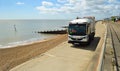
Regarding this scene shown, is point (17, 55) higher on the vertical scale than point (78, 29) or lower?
lower

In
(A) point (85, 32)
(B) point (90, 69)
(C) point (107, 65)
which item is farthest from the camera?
(A) point (85, 32)

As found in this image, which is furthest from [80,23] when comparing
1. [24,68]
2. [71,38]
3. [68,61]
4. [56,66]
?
[24,68]

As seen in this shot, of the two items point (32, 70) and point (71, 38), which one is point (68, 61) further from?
point (71, 38)

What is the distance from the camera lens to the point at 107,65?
905 cm

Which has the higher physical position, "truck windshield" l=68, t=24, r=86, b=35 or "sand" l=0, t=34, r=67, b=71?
"truck windshield" l=68, t=24, r=86, b=35

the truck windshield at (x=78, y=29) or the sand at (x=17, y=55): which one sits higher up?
the truck windshield at (x=78, y=29)

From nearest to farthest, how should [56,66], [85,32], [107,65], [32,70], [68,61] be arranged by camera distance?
[107,65], [32,70], [56,66], [68,61], [85,32]

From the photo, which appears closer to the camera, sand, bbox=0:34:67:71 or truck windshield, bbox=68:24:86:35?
sand, bbox=0:34:67:71

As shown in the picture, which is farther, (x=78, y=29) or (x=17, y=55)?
(x=17, y=55)

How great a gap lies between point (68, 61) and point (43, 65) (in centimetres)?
204

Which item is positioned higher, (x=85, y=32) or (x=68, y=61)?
(x=85, y=32)

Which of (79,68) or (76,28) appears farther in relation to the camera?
(76,28)

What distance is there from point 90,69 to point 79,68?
3.84 ft

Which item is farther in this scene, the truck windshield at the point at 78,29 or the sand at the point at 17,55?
the truck windshield at the point at 78,29
